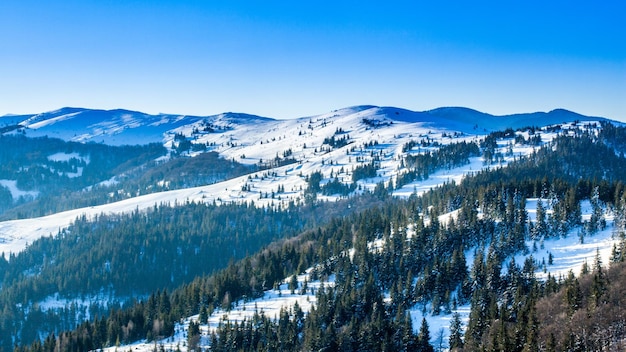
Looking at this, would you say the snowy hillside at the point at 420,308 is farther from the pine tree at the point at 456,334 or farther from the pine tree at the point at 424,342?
the pine tree at the point at 456,334

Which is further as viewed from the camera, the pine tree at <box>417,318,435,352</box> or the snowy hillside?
the snowy hillside

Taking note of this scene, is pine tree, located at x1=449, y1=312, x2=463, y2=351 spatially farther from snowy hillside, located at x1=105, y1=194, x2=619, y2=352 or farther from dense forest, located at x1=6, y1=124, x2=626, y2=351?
snowy hillside, located at x1=105, y1=194, x2=619, y2=352

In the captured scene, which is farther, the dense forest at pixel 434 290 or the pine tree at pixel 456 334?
the pine tree at pixel 456 334

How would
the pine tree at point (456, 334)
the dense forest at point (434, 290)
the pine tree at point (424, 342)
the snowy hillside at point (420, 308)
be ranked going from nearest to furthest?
the dense forest at point (434, 290), the pine tree at point (456, 334), the pine tree at point (424, 342), the snowy hillside at point (420, 308)

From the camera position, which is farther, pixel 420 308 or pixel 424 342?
pixel 420 308

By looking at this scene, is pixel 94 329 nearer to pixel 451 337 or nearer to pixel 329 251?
pixel 329 251

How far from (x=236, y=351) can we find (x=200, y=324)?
74.7 ft

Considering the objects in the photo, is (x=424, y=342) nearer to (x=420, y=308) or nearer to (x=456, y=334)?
(x=456, y=334)

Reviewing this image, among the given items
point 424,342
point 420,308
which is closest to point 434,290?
point 420,308

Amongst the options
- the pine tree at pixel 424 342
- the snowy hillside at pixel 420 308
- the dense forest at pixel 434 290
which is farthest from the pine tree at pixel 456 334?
the pine tree at pixel 424 342

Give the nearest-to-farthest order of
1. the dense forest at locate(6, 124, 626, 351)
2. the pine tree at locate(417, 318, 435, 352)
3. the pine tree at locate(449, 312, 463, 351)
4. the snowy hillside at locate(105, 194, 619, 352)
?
the dense forest at locate(6, 124, 626, 351), the pine tree at locate(449, 312, 463, 351), the pine tree at locate(417, 318, 435, 352), the snowy hillside at locate(105, 194, 619, 352)

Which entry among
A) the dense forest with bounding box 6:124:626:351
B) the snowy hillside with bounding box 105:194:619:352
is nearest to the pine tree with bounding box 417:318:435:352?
the dense forest with bounding box 6:124:626:351

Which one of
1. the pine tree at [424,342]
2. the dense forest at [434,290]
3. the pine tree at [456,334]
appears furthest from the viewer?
the pine tree at [424,342]

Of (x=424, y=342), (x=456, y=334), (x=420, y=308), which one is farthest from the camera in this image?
(x=420, y=308)
